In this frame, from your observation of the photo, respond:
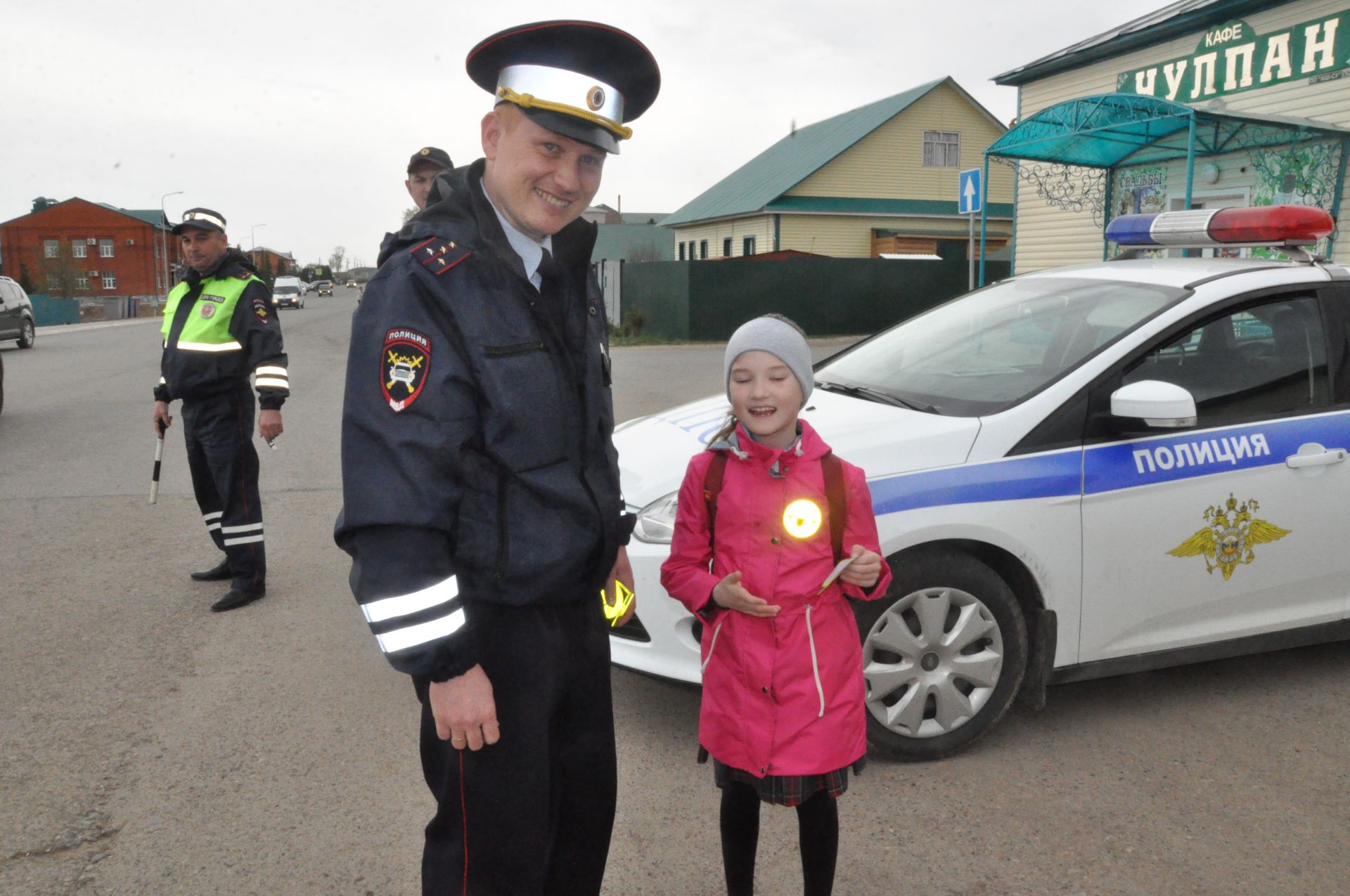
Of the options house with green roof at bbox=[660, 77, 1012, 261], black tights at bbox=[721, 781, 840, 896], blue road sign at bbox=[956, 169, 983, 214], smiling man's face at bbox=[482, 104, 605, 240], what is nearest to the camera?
smiling man's face at bbox=[482, 104, 605, 240]

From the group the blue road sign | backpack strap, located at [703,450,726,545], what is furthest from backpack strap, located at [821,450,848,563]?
the blue road sign

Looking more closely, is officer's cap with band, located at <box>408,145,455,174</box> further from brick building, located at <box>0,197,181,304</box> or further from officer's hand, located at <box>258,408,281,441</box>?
brick building, located at <box>0,197,181,304</box>

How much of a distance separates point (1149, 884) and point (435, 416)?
231 centimetres

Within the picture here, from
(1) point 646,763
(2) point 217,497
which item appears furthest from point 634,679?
(2) point 217,497

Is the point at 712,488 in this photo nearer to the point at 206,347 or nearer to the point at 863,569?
the point at 863,569

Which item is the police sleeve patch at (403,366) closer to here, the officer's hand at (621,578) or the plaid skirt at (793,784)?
the officer's hand at (621,578)

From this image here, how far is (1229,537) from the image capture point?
146 inches

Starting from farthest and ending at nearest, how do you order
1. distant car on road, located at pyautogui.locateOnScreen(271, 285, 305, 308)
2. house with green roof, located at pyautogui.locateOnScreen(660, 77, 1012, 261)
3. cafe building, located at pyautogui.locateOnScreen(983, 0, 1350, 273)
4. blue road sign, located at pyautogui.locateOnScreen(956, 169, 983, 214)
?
distant car on road, located at pyautogui.locateOnScreen(271, 285, 305, 308) < house with green roof, located at pyautogui.locateOnScreen(660, 77, 1012, 261) < cafe building, located at pyautogui.locateOnScreen(983, 0, 1350, 273) < blue road sign, located at pyautogui.locateOnScreen(956, 169, 983, 214)

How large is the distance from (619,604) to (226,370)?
3.51 metres

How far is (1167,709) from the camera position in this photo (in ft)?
13.0

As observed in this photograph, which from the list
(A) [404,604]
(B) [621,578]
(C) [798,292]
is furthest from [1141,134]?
(A) [404,604]

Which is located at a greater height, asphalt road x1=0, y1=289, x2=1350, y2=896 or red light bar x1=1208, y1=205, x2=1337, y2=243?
red light bar x1=1208, y1=205, x2=1337, y2=243

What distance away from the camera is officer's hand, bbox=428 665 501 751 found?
5.94 feet

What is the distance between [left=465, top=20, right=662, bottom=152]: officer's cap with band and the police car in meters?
1.70
